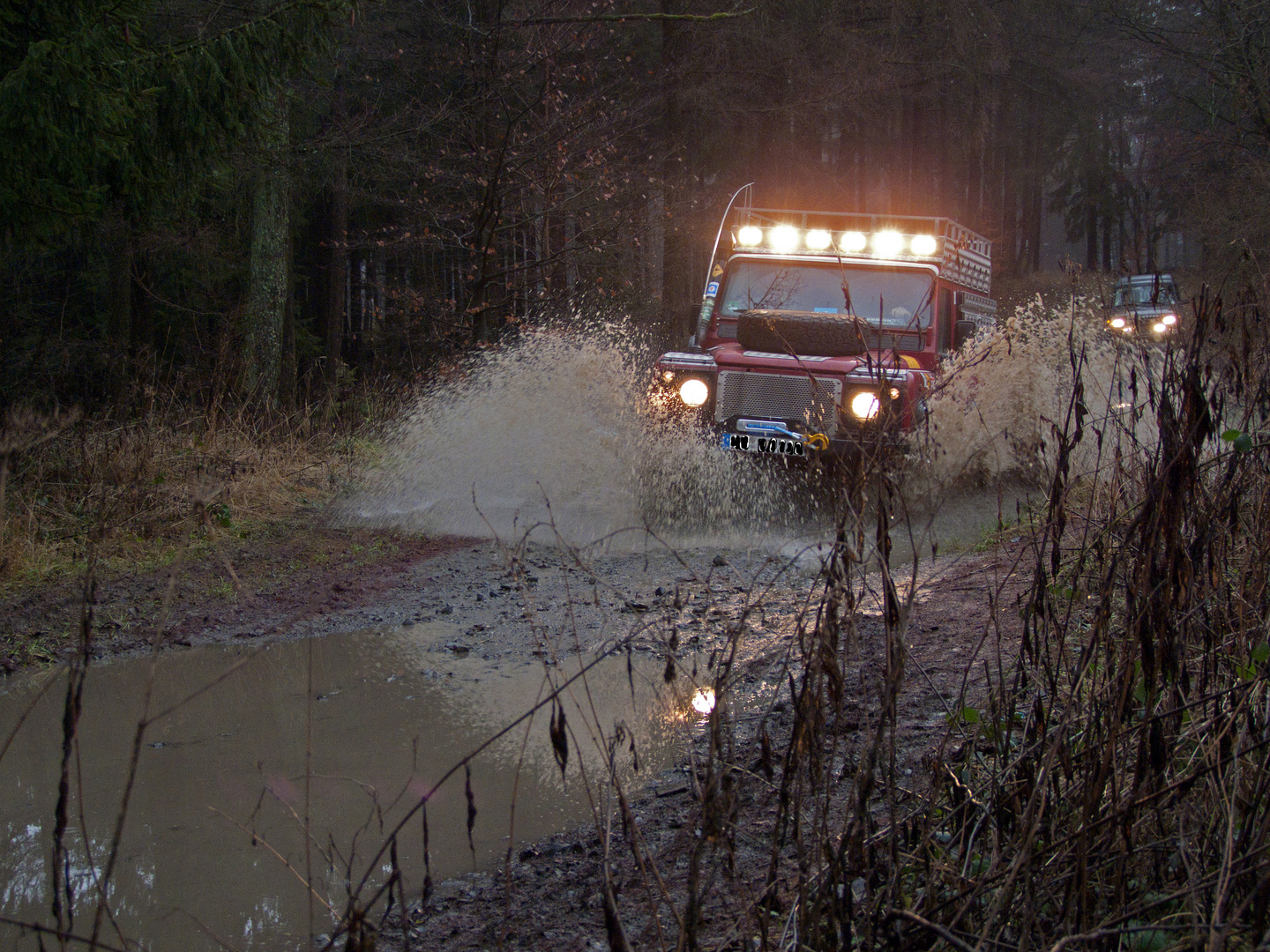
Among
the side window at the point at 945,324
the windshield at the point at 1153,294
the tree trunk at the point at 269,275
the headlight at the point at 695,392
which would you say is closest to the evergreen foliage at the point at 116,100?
the headlight at the point at 695,392

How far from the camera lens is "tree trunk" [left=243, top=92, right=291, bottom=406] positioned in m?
12.5

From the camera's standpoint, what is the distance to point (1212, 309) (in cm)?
238

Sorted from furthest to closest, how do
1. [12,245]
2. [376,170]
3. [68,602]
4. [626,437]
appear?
[376,170] < [626,437] < [12,245] < [68,602]

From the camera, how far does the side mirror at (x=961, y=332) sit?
861 cm

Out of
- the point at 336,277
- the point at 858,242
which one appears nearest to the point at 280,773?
the point at 858,242

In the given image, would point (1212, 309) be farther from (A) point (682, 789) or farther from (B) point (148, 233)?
(B) point (148, 233)

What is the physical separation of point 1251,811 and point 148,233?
1504cm

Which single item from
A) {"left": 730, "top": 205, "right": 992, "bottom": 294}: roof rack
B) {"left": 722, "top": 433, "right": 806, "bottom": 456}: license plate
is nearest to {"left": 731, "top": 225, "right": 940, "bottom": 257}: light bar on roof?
{"left": 730, "top": 205, "right": 992, "bottom": 294}: roof rack

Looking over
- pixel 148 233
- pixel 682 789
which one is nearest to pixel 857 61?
pixel 148 233

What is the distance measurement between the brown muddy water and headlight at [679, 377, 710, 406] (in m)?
3.63

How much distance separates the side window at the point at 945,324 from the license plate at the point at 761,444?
7.13 feet

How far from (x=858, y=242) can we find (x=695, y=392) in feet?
8.49

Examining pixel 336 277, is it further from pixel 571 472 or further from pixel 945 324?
pixel 945 324

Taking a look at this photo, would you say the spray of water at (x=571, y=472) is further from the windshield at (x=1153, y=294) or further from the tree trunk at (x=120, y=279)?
the tree trunk at (x=120, y=279)
